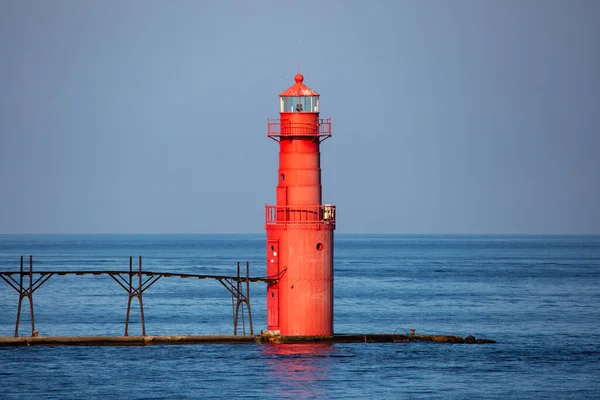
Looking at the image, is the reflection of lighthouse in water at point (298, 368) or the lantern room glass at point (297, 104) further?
the lantern room glass at point (297, 104)

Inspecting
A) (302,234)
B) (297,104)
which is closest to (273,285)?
(302,234)

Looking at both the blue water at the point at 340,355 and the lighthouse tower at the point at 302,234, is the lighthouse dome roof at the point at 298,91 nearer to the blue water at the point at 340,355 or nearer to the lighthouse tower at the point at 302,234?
the lighthouse tower at the point at 302,234

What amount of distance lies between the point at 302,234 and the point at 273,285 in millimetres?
2386

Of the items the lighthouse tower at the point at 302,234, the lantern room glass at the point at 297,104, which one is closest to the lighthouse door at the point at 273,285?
the lighthouse tower at the point at 302,234

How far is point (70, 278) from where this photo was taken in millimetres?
125750

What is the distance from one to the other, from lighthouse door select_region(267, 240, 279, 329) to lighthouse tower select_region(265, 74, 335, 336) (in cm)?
5

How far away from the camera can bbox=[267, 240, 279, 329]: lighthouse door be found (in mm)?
52344

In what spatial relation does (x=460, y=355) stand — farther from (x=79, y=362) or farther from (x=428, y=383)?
(x=79, y=362)

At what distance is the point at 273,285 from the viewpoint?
52.5 metres

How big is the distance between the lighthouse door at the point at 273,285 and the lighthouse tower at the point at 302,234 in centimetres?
5

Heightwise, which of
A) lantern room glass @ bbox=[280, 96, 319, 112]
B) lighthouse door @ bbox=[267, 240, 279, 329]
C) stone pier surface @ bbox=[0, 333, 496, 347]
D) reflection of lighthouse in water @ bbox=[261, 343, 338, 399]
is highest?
lantern room glass @ bbox=[280, 96, 319, 112]

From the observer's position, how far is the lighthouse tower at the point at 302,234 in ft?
171

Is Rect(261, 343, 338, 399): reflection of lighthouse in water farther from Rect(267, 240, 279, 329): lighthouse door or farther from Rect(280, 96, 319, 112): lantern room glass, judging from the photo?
Rect(280, 96, 319, 112): lantern room glass

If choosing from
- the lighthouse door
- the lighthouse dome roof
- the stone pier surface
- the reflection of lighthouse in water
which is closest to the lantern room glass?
the lighthouse dome roof
